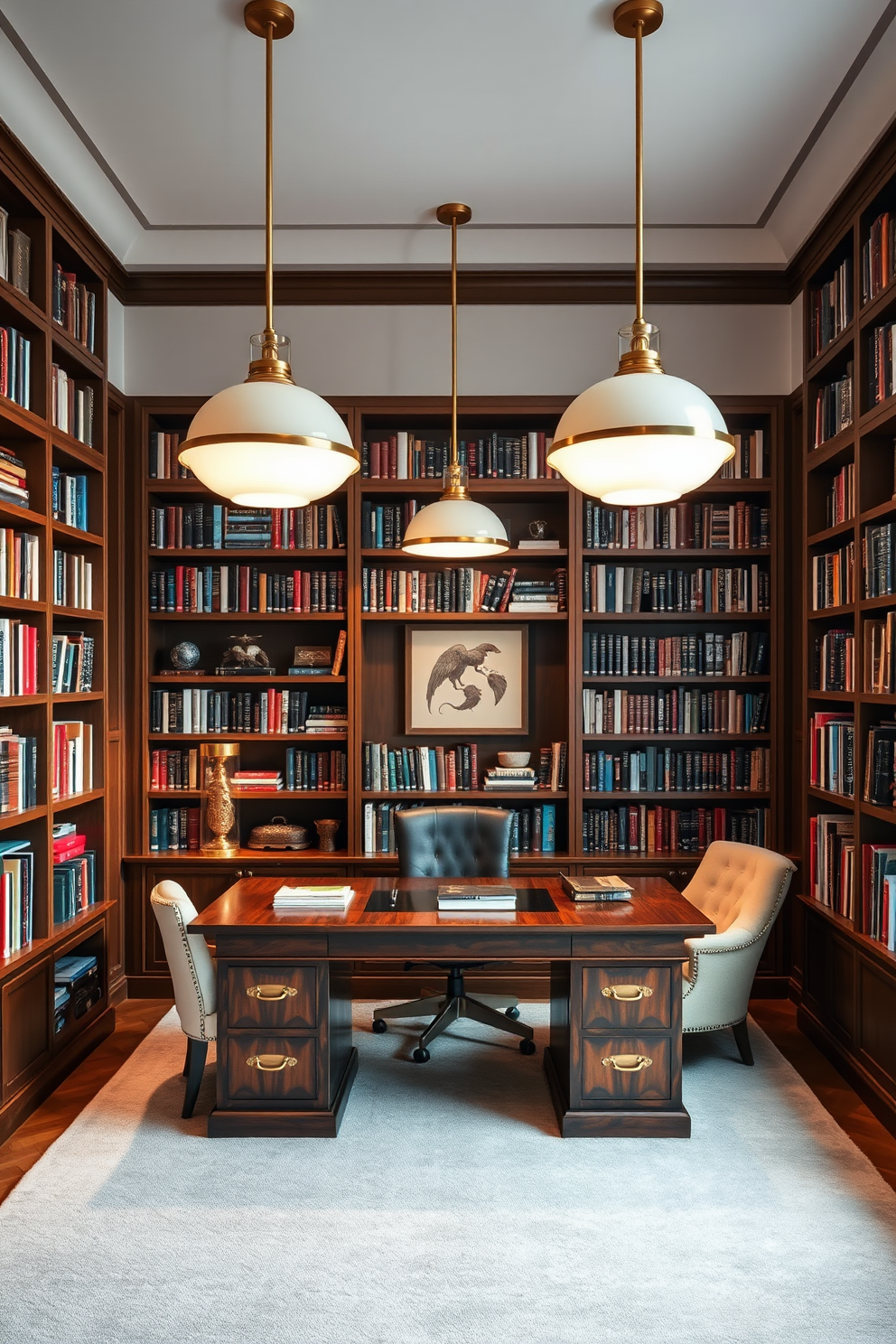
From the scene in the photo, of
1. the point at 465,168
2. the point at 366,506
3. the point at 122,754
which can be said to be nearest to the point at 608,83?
the point at 465,168

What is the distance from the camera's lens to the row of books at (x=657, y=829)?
473 centimetres

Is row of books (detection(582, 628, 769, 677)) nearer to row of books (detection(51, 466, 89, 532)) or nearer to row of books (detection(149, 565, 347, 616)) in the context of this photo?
row of books (detection(149, 565, 347, 616))

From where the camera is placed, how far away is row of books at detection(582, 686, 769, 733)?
4.70 metres

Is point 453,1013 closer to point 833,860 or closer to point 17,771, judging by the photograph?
point 833,860

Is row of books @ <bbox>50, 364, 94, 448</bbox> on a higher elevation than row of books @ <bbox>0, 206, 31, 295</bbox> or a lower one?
lower

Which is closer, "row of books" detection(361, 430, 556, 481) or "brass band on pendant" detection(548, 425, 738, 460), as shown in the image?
"brass band on pendant" detection(548, 425, 738, 460)

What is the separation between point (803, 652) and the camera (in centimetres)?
429

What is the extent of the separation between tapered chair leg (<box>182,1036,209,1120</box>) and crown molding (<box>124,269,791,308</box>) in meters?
3.34

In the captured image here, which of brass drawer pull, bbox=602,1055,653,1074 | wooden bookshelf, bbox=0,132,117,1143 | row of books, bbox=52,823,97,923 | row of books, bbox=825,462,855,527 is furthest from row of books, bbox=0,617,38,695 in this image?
row of books, bbox=825,462,855,527

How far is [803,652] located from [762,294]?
5.73 ft

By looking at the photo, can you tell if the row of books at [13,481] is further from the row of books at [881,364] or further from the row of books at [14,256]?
the row of books at [881,364]

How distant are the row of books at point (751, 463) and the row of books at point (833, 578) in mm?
597

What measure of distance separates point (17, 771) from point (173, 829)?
1423mm

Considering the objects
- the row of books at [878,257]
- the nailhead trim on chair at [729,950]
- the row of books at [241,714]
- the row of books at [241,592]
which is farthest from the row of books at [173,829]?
the row of books at [878,257]
